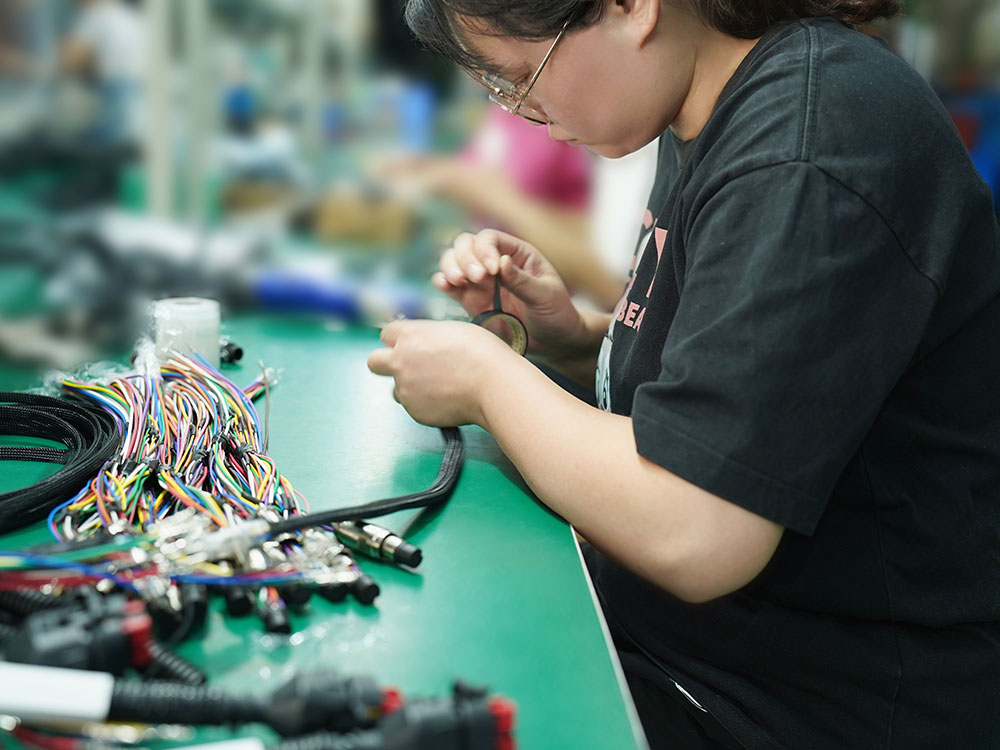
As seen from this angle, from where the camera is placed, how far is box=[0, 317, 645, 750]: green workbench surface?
52cm

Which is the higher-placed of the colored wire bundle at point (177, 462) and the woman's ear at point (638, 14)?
the woman's ear at point (638, 14)

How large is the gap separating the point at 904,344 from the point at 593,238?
6.60 feet

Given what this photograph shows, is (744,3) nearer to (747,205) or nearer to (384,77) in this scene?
(747,205)

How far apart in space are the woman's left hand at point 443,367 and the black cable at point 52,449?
0.29 meters

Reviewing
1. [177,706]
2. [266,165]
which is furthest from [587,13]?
[266,165]

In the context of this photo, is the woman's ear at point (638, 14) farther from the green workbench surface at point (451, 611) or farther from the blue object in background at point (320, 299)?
the blue object in background at point (320, 299)

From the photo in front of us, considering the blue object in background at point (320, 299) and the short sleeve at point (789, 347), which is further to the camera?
the blue object in background at point (320, 299)

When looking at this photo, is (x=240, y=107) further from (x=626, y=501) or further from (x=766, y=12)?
(x=626, y=501)

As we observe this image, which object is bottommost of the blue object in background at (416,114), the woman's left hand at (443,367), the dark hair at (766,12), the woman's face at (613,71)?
the blue object in background at (416,114)

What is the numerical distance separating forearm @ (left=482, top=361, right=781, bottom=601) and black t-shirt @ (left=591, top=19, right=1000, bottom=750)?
0.08 ft

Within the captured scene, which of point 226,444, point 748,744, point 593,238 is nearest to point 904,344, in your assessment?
point 748,744

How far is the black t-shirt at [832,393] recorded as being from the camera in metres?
0.62

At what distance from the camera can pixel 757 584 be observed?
2.68 feet

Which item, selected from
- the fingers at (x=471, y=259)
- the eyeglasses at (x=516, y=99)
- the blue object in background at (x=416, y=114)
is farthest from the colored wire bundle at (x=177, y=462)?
the blue object in background at (x=416, y=114)
